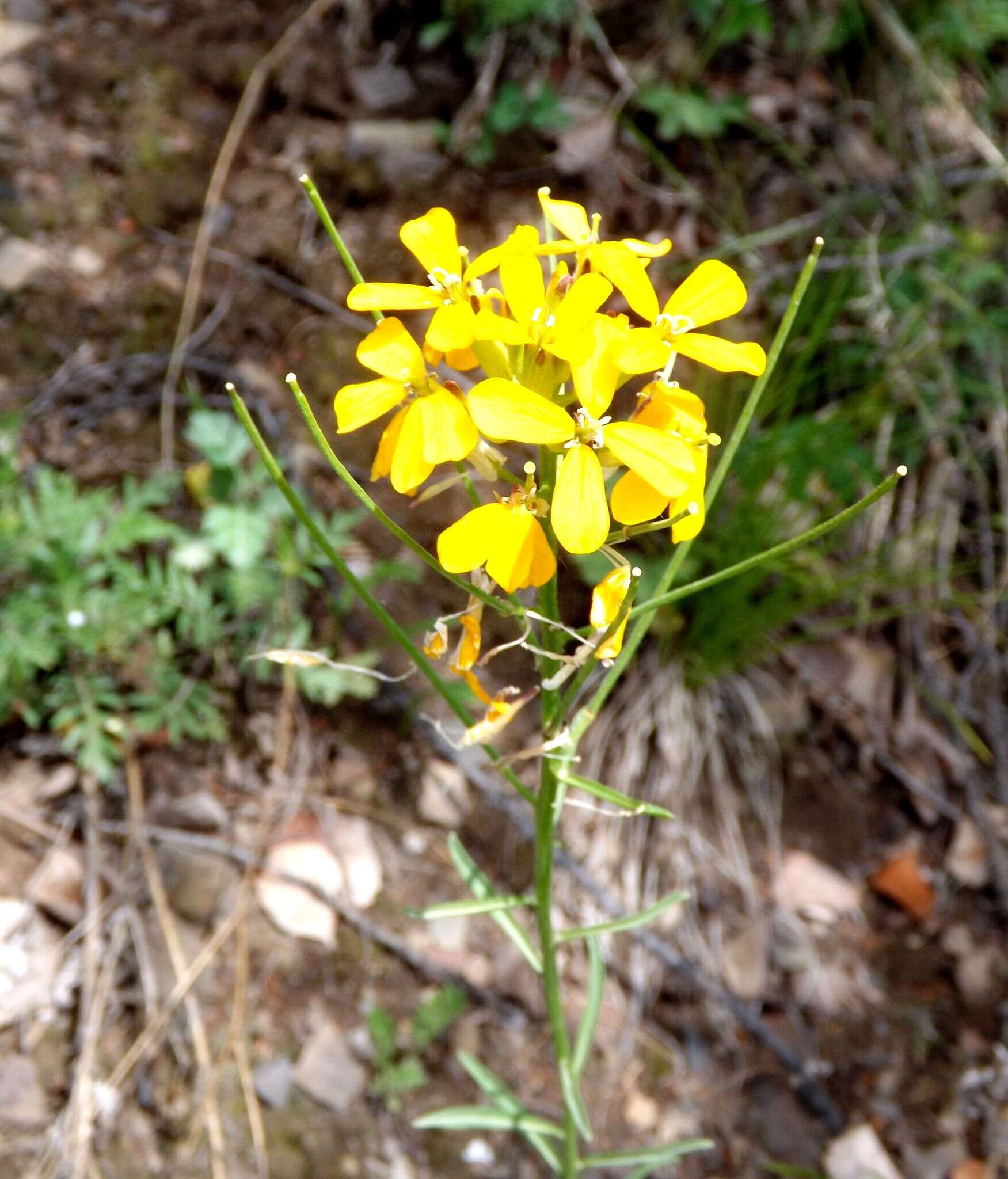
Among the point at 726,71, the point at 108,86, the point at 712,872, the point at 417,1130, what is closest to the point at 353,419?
the point at 417,1130

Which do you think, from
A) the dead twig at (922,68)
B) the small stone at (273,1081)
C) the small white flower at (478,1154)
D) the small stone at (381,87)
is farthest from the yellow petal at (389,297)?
the dead twig at (922,68)

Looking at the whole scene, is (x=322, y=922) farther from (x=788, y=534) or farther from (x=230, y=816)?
(x=788, y=534)

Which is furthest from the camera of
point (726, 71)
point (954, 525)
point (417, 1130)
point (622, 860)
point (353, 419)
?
point (726, 71)

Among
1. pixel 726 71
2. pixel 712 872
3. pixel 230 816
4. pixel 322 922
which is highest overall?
pixel 726 71

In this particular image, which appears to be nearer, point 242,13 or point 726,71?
point 242,13

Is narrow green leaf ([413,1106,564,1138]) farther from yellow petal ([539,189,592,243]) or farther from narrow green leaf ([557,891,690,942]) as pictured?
yellow petal ([539,189,592,243])
